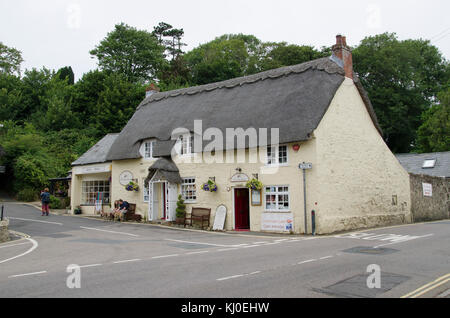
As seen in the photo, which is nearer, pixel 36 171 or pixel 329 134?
pixel 329 134

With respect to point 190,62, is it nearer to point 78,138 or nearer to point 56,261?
point 78,138

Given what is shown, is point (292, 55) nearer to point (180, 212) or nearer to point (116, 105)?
point (116, 105)

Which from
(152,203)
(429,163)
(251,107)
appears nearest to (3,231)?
(152,203)

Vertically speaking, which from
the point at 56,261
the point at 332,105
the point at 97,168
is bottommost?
the point at 56,261

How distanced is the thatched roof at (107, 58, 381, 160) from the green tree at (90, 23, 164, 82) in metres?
23.1

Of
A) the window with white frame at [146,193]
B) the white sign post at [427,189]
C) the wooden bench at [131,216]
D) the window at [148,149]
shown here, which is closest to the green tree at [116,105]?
the window at [148,149]

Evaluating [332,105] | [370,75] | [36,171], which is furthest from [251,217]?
[370,75]

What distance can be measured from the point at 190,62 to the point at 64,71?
18199 millimetres

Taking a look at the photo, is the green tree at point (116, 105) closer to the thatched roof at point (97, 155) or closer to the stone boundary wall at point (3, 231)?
the thatched roof at point (97, 155)

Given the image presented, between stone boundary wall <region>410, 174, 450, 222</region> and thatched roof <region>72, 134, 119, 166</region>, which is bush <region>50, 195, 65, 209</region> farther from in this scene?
stone boundary wall <region>410, 174, 450, 222</region>

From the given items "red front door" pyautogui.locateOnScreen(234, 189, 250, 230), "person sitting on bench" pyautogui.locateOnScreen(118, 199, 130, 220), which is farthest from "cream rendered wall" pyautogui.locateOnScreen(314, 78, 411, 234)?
"person sitting on bench" pyautogui.locateOnScreen(118, 199, 130, 220)

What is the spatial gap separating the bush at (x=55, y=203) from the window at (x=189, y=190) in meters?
14.9

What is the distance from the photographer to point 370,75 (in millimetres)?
44656

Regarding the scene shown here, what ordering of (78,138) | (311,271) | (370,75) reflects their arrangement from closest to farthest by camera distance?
1. (311,271)
2. (78,138)
3. (370,75)
